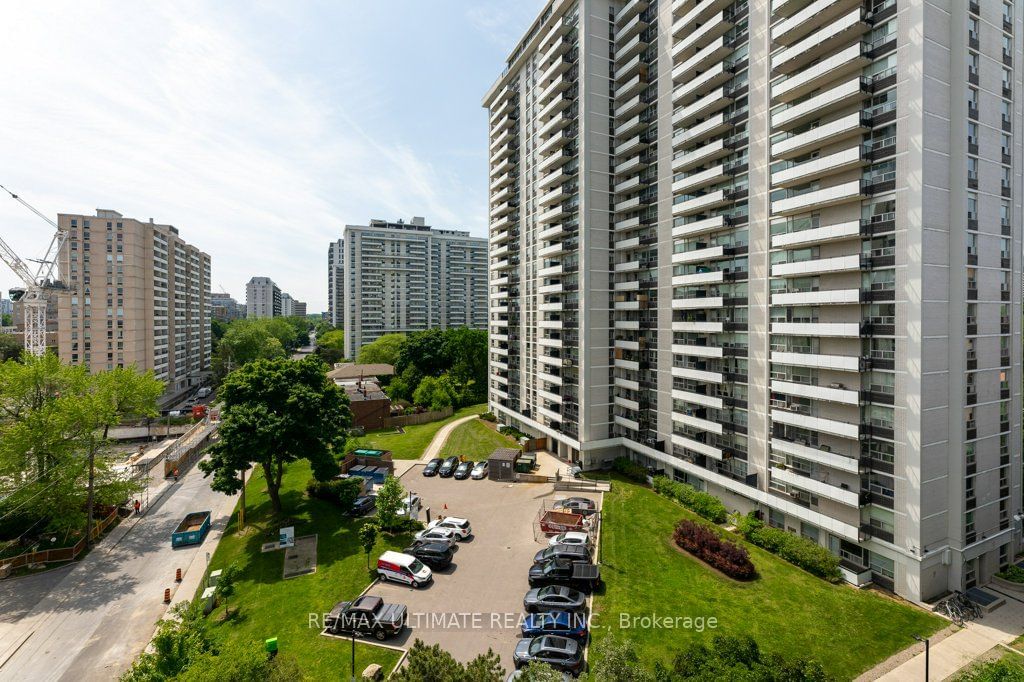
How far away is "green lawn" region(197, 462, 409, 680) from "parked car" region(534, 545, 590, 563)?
9967 millimetres

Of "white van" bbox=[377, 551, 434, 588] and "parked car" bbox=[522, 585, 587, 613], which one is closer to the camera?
"parked car" bbox=[522, 585, 587, 613]

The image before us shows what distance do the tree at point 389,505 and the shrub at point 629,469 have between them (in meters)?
22.7

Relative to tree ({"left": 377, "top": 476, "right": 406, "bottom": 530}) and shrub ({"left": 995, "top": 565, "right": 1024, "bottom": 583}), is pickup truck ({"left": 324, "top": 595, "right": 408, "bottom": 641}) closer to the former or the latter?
tree ({"left": 377, "top": 476, "right": 406, "bottom": 530})

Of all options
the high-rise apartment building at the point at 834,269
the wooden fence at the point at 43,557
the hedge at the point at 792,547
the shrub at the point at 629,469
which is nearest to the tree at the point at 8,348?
the wooden fence at the point at 43,557

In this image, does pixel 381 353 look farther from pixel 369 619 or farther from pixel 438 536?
pixel 369 619

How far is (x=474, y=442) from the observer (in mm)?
57469

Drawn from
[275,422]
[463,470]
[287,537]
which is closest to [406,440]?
[463,470]

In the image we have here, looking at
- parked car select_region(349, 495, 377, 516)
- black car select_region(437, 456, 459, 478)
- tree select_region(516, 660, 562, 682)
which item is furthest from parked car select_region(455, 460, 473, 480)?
tree select_region(516, 660, 562, 682)

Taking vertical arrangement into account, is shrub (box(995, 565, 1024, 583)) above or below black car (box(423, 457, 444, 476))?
below

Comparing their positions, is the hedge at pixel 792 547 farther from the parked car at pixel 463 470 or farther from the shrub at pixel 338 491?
the shrub at pixel 338 491

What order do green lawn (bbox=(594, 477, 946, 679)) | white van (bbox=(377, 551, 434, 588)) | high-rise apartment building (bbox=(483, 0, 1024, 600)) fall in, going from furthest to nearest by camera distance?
white van (bbox=(377, 551, 434, 588)), high-rise apartment building (bbox=(483, 0, 1024, 600)), green lawn (bbox=(594, 477, 946, 679))

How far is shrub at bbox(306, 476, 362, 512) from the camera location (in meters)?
38.1

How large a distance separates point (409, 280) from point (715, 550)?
121 metres

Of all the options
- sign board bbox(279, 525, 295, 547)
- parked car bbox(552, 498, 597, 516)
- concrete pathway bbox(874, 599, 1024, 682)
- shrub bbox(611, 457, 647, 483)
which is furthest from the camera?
shrub bbox(611, 457, 647, 483)
